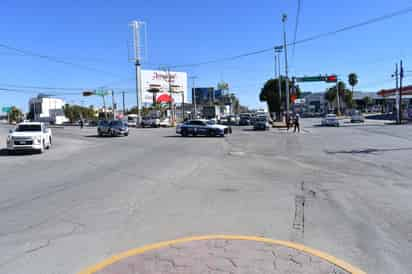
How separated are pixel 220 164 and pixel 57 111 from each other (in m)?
120

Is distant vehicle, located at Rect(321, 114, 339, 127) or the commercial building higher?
the commercial building

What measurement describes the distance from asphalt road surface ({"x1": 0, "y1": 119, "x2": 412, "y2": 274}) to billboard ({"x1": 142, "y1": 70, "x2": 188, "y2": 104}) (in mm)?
68264

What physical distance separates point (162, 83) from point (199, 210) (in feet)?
260

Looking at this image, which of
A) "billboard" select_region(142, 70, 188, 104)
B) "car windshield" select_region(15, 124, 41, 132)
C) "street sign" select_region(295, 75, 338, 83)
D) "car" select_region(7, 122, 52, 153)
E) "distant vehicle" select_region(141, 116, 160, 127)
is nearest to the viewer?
"car" select_region(7, 122, 52, 153)

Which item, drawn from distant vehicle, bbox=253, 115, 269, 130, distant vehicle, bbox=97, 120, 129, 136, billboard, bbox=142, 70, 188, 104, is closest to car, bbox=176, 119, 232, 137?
distant vehicle, bbox=97, 120, 129, 136

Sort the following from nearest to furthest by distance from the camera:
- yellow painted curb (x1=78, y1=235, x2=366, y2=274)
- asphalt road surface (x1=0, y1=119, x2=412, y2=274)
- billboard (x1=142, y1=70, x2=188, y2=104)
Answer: yellow painted curb (x1=78, y1=235, x2=366, y2=274) < asphalt road surface (x1=0, y1=119, x2=412, y2=274) < billboard (x1=142, y1=70, x2=188, y2=104)

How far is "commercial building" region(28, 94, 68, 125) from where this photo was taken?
116000mm

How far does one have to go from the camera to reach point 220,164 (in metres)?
13.1

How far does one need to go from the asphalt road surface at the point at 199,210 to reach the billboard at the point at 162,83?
6826 cm

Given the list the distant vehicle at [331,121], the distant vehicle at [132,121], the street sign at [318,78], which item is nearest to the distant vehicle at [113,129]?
the street sign at [318,78]

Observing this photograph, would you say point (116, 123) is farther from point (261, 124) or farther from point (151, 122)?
point (151, 122)

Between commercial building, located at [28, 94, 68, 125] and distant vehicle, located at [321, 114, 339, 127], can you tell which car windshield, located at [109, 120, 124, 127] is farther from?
commercial building, located at [28, 94, 68, 125]

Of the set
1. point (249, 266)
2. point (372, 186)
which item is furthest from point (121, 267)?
point (372, 186)

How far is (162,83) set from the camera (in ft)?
274
